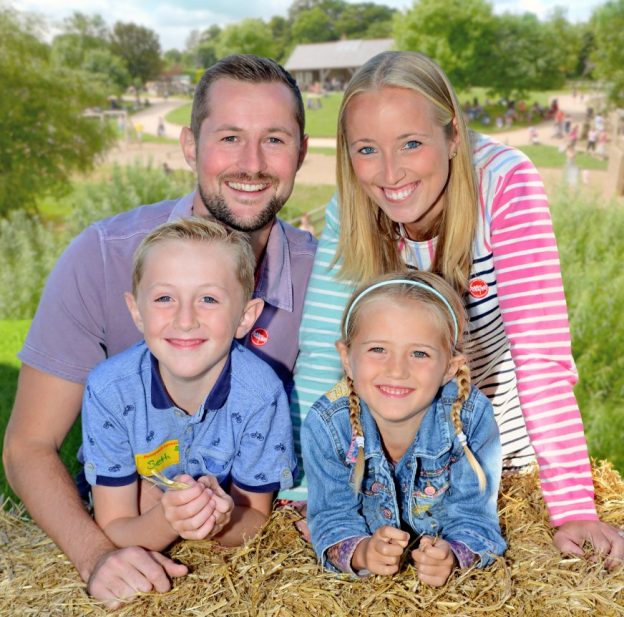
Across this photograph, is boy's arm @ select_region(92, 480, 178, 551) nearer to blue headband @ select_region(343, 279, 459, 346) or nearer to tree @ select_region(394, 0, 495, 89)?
blue headband @ select_region(343, 279, 459, 346)

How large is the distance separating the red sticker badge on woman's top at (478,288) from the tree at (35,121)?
18364 millimetres

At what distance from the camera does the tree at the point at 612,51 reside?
29156 millimetres

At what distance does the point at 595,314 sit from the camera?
276 inches

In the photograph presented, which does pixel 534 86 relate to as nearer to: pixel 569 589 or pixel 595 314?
pixel 595 314

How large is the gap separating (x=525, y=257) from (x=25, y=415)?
1.90 m

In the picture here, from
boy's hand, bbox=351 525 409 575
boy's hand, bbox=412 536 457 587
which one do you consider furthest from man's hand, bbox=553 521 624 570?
→ boy's hand, bbox=351 525 409 575

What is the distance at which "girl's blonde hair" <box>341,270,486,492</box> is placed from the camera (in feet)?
7.57

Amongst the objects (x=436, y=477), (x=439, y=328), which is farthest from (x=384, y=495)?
(x=439, y=328)

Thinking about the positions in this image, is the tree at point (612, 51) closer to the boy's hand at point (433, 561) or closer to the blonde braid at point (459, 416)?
the blonde braid at point (459, 416)

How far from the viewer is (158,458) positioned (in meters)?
2.54

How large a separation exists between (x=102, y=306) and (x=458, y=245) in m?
1.38

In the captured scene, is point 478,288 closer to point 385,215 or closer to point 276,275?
point 385,215

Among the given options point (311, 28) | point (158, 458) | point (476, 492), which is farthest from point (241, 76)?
point (311, 28)

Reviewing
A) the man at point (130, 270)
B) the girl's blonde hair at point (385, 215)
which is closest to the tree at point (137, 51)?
the man at point (130, 270)
